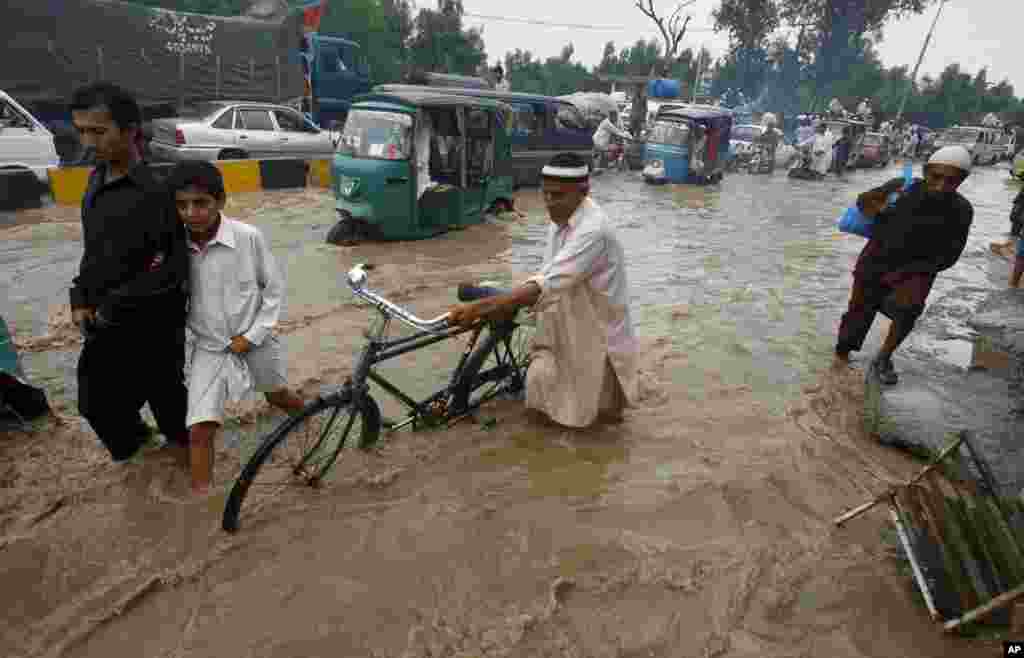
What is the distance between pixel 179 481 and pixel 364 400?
1.02 metres

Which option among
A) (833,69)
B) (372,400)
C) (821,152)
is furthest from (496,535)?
(833,69)

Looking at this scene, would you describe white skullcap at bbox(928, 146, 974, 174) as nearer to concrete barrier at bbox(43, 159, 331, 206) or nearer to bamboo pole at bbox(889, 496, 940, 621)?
bamboo pole at bbox(889, 496, 940, 621)

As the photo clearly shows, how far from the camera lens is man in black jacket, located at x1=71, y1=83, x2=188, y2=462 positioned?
2471 millimetres

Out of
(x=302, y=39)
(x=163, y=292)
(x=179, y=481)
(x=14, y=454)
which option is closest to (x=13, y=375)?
(x=14, y=454)

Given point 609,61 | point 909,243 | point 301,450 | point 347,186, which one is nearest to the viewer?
point 301,450

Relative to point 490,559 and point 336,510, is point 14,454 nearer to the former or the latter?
point 336,510

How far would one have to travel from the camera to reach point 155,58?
13070 millimetres

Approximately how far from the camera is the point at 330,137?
12.3 metres

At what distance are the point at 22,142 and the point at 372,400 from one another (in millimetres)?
8767

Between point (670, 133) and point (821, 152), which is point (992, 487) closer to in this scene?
point (670, 133)

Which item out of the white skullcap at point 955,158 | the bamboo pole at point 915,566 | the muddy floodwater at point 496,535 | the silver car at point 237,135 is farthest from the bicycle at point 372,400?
the silver car at point 237,135

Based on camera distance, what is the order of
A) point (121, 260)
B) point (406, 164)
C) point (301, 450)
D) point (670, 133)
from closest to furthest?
point (121, 260)
point (301, 450)
point (406, 164)
point (670, 133)

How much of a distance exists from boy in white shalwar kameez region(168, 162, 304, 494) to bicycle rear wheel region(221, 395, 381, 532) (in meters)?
0.30

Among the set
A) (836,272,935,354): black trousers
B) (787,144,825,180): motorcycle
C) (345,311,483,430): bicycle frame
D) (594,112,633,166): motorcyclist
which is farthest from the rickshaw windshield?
(345,311,483,430): bicycle frame
